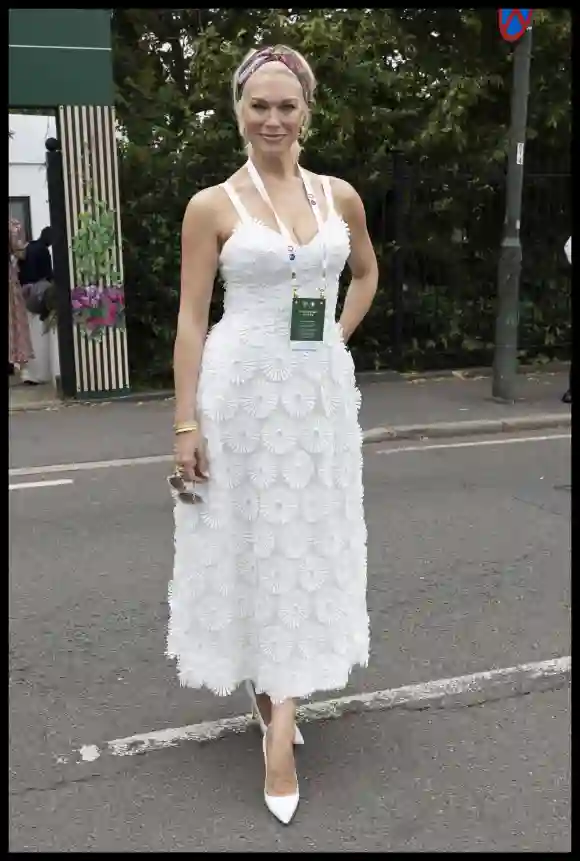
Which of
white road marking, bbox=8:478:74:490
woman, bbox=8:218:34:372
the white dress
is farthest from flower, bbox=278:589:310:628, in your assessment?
woman, bbox=8:218:34:372

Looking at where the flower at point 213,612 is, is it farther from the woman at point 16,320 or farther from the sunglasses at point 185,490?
the woman at point 16,320

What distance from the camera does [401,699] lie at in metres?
3.58

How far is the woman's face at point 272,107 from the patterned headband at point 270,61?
0.02 metres

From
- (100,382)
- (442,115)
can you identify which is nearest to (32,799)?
(100,382)

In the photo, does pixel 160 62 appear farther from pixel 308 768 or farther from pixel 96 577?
pixel 308 768

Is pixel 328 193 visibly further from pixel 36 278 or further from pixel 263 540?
pixel 36 278

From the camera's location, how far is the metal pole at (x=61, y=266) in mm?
9547

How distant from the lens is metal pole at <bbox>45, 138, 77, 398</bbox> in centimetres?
955

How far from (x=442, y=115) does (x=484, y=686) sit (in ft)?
29.0

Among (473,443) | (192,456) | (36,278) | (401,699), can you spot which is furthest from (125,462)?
(192,456)

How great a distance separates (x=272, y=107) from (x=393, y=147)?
29.9 feet

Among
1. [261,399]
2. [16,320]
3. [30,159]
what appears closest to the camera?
[261,399]

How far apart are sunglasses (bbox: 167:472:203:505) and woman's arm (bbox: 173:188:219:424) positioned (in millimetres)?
181

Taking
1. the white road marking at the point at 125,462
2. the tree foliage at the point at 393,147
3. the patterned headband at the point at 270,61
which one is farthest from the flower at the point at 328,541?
the tree foliage at the point at 393,147
